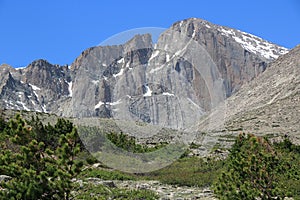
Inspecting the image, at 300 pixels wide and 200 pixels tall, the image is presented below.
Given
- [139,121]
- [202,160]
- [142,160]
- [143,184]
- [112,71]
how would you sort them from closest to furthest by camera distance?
[112,71] → [139,121] → [142,160] → [143,184] → [202,160]

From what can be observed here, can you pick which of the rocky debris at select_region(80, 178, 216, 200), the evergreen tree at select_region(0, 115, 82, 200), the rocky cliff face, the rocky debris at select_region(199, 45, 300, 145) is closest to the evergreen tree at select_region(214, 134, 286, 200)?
the rocky cliff face

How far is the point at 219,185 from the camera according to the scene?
1811 centimetres

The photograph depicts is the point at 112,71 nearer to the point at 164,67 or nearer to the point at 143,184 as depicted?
the point at 164,67

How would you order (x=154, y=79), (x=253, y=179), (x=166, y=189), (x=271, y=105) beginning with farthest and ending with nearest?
1. (x=271, y=105)
2. (x=166, y=189)
3. (x=253, y=179)
4. (x=154, y=79)

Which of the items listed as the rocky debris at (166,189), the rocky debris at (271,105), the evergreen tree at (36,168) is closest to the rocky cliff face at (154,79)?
the evergreen tree at (36,168)

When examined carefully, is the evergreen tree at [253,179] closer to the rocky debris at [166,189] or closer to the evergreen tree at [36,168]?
the rocky debris at [166,189]

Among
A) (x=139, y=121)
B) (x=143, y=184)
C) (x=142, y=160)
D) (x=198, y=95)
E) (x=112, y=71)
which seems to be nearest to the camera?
(x=198, y=95)

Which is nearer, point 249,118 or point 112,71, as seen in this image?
point 112,71

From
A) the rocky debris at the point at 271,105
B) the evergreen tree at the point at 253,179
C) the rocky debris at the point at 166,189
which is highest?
the rocky debris at the point at 271,105

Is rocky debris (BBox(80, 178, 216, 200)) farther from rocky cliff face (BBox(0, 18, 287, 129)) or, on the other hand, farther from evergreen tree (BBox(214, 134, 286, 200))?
rocky cliff face (BBox(0, 18, 287, 129))

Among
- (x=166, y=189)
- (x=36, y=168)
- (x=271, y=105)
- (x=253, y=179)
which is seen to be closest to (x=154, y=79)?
(x=36, y=168)

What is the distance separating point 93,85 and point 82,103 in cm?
95

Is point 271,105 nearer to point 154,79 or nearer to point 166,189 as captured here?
point 166,189

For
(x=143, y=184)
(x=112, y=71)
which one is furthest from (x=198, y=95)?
(x=143, y=184)
